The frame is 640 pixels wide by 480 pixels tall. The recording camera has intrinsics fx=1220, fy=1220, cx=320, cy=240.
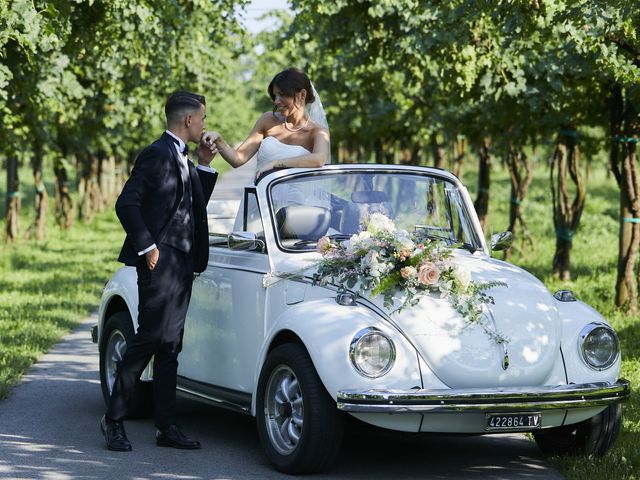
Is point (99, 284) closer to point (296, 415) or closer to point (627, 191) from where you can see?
point (627, 191)

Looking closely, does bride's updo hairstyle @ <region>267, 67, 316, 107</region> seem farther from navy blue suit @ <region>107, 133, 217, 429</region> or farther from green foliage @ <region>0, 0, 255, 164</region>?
green foliage @ <region>0, 0, 255, 164</region>

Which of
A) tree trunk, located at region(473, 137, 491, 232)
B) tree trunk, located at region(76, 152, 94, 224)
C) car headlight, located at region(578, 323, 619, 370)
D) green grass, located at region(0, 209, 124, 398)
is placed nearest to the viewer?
car headlight, located at region(578, 323, 619, 370)

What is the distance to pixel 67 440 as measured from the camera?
769cm

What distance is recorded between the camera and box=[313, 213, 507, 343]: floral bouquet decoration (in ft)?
22.2

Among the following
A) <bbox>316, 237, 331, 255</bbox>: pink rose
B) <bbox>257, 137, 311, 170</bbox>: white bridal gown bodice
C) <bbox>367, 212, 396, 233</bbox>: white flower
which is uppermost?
<bbox>257, 137, 311, 170</bbox>: white bridal gown bodice

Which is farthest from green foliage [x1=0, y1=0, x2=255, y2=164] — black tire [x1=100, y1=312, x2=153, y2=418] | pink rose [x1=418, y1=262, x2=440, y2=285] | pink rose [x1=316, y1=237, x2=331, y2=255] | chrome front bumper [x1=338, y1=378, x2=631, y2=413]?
chrome front bumper [x1=338, y1=378, x2=631, y2=413]

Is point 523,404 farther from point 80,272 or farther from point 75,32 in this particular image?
point 80,272

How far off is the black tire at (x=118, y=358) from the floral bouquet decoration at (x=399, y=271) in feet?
6.46

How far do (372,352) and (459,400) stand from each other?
0.53 m

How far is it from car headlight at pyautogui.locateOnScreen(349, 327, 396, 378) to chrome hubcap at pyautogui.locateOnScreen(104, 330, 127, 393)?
2787 millimetres

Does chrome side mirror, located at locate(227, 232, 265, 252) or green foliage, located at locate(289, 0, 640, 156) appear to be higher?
green foliage, located at locate(289, 0, 640, 156)

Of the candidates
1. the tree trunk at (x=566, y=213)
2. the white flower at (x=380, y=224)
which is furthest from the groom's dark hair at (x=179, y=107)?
the tree trunk at (x=566, y=213)

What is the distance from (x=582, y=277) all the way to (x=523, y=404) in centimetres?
1210

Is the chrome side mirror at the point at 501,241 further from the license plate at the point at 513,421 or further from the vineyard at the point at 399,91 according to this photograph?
the license plate at the point at 513,421
